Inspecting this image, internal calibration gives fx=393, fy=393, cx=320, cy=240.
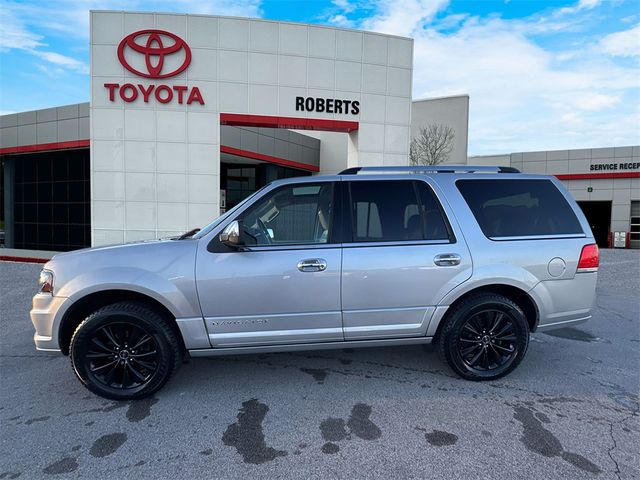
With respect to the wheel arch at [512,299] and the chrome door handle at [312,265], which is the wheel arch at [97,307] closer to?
the chrome door handle at [312,265]

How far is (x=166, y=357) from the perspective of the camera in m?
3.35

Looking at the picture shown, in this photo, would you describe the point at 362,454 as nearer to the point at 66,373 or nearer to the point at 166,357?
the point at 166,357

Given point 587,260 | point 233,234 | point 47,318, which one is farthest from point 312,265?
point 587,260

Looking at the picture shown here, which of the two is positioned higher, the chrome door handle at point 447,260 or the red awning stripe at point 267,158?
the red awning stripe at point 267,158

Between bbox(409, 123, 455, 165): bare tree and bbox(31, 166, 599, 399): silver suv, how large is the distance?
20599mm

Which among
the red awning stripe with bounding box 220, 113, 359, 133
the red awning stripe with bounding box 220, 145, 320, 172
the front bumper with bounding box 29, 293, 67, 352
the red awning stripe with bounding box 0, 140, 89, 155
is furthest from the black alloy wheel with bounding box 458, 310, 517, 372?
the red awning stripe with bounding box 0, 140, 89, 155

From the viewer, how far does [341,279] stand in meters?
3.42

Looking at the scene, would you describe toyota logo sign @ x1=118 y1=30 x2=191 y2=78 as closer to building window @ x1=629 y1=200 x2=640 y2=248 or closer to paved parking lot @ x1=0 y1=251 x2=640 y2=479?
paved parking lot @ x1=0 y1=251 x2=640 y2=479

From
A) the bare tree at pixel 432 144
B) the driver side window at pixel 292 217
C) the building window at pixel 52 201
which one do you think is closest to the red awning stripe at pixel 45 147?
the building window at pixel 52 201

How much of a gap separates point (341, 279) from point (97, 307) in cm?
217

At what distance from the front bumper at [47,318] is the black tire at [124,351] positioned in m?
0.20

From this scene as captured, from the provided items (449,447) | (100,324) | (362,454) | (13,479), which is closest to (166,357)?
(100,324)

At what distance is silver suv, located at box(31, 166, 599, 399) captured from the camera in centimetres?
331

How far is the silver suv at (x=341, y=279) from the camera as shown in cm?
331
